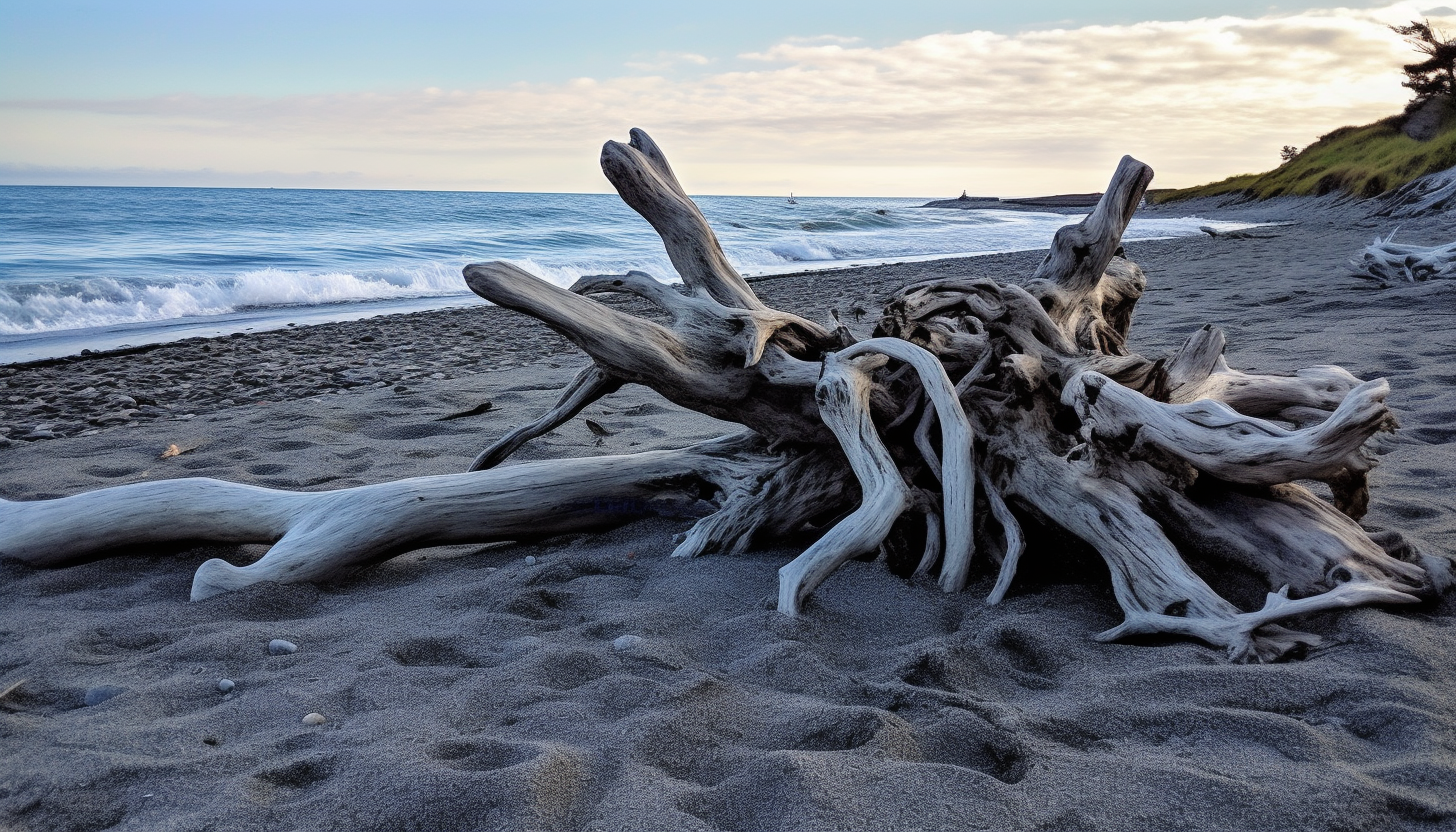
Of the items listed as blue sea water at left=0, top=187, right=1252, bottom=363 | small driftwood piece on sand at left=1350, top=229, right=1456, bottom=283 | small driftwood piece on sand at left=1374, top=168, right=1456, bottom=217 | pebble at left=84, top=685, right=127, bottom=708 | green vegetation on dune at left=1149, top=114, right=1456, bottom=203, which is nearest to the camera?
pebble at left=84, top=685, right=127, bottom=708

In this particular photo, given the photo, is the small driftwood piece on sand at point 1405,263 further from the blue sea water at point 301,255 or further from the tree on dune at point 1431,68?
the tree on dune at point 1431,68

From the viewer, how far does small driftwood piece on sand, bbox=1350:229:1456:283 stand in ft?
25.9

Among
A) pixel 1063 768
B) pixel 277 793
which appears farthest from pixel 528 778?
pixel 1063 768

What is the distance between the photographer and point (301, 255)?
18.0 m

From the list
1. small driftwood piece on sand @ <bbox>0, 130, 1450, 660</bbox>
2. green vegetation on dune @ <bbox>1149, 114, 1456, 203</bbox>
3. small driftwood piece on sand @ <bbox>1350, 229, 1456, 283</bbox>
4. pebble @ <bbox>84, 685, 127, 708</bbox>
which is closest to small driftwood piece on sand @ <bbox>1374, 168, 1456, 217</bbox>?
green vegetation on dune @ <bbox>1149, 114, 1456, 203</bbox>

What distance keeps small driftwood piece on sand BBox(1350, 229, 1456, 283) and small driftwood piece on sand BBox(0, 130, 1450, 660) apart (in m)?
6.14

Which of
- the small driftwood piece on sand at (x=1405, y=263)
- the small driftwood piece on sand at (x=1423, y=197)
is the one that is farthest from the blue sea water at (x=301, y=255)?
the small driftwood piece on sand at (x=1405, y=263)

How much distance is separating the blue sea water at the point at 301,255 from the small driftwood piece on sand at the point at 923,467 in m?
7.40

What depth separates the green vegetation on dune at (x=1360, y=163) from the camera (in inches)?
982

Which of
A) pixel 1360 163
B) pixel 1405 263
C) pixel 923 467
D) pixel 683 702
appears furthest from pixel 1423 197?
pixel 683 702

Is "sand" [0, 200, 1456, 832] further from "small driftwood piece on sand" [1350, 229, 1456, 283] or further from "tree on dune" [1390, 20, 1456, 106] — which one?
"tree on dune" [1390, 20, 1456, 106]

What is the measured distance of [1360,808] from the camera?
1.59m

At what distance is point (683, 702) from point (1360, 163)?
36123 millimetres

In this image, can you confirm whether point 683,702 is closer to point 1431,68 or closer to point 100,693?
point 100,693
